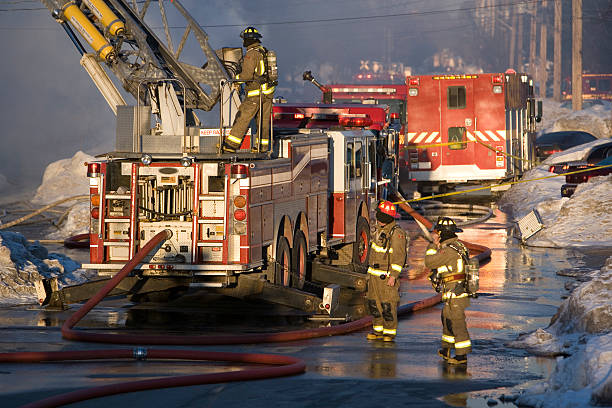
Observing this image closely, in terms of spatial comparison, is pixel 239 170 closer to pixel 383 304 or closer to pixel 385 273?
pixel 385 273

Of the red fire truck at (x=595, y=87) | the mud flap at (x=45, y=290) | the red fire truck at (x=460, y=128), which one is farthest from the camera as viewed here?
the red fire truck at (x=595, y=87)

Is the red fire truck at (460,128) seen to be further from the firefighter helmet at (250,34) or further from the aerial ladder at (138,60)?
the firefighter helmet at (250,34)

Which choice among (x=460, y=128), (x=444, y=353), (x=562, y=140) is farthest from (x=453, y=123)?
(x=444, y=353)

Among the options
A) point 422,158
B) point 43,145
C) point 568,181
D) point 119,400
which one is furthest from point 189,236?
point 43,145

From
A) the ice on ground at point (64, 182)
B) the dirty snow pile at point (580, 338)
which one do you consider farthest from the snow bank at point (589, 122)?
the dirty snow pile at point (580, 338)

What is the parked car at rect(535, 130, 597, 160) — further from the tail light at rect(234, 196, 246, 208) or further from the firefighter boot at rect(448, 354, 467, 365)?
the firefighter boot at rect(448, 354, 467, 365)

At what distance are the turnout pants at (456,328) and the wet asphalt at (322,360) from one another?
0.17 m

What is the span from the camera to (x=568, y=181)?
21469 mm

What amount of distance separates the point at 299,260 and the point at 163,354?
445 cm

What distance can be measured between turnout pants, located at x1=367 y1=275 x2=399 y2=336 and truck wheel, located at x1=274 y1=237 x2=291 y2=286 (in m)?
1.81

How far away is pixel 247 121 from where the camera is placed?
12406mm

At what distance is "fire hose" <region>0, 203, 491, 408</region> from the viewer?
7.91m

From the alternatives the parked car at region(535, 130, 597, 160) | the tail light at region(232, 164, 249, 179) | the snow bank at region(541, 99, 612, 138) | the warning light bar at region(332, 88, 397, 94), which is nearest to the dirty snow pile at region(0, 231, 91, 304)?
the tail light at region(232, 164, 249, 179)

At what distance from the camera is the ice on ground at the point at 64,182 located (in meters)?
27.5
